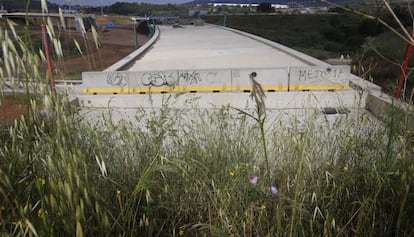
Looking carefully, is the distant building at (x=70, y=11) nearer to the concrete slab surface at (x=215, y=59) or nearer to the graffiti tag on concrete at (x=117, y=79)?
the graffiti tag on concrete at (x=117, y=79)

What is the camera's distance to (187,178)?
224 cm

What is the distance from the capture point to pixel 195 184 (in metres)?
2.16

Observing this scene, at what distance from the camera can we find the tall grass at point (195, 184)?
158 cm

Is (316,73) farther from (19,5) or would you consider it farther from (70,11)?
(19,5)

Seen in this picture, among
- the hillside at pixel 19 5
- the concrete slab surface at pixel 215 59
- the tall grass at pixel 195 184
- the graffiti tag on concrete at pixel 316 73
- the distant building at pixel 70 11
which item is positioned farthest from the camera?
the concrete slab surface at pixel 215 59

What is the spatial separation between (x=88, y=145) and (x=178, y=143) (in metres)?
0.73

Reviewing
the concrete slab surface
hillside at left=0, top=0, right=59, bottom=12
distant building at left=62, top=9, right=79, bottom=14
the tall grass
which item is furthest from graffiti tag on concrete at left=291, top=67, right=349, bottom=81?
hillside at left=0, top=0, right=59, bottom=12

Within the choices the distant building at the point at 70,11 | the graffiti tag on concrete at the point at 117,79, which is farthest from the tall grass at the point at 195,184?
the graffiti tag on concrete at the point at 117,79

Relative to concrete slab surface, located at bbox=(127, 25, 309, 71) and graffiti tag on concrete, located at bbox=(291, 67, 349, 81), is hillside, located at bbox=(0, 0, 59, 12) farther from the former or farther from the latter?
concrete slab surface, located at bbox=(127, 25, 309, 71)

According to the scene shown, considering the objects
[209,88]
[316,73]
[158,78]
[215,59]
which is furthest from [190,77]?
[215,59]

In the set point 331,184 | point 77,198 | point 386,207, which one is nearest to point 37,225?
point 77,198

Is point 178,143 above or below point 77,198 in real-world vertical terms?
below

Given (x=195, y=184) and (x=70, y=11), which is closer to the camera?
(x=70, y=11)

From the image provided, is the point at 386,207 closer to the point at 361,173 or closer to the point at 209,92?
the point at 361,173
